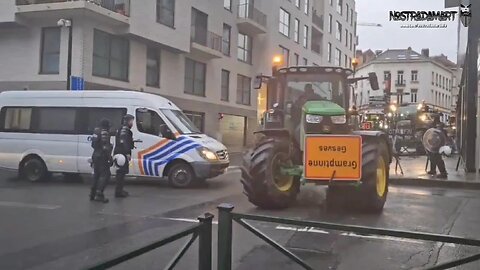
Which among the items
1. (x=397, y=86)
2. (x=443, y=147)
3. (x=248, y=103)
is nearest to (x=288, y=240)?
(x=443, y=147)

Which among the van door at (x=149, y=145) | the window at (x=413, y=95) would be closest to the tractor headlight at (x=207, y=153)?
the van door at (x=149, y=145)

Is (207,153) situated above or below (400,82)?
below

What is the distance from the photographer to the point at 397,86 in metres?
85.8


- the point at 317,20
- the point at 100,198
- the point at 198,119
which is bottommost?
the point at 100,198

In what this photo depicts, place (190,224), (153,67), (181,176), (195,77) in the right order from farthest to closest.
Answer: (195,77)
(153,67)
(181,176)
(190,224)

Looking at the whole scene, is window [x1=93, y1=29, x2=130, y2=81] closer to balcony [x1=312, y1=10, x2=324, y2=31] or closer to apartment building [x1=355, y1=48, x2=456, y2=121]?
balcony [x1=312, y1=10, x2=324, y2=31]

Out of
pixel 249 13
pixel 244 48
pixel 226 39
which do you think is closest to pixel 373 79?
pixel 226 39

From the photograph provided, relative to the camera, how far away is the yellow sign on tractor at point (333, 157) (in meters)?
8.80

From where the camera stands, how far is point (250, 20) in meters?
32.9

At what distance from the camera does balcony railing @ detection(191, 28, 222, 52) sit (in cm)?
2830

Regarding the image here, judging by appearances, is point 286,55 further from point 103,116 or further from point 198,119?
point 103,116

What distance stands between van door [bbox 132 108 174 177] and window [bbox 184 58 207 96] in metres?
14.8

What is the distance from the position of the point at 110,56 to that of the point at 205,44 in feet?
25.1

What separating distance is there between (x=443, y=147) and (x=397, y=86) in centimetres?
7378
